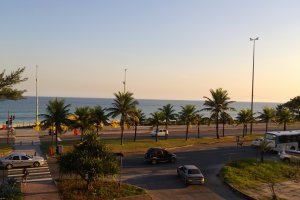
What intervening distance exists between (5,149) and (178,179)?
873 inches

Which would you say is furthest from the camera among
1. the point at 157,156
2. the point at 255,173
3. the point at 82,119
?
the point at 82,119

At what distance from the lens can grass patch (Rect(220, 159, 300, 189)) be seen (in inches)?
1312

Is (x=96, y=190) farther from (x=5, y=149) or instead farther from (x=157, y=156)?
(x=5, y=149)

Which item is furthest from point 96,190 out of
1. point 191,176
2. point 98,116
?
point 98,116

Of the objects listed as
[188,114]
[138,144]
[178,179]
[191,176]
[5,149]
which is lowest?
[178,179]

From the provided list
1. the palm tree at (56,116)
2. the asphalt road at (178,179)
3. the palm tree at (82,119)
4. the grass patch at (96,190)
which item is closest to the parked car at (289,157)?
the asphalt road at (178,179)

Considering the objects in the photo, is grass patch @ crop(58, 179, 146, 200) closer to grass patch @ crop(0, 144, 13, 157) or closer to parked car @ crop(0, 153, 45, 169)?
parked car @ crop(0, 153, 45, 169)

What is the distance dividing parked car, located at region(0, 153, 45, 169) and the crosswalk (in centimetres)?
48

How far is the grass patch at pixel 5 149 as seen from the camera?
43.0 metres

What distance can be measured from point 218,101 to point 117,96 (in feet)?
54.9

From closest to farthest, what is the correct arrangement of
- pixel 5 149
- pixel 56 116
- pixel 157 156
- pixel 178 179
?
pixel 178 179 → pixel 157 156 → pixel 56 116 → pixel 5 149

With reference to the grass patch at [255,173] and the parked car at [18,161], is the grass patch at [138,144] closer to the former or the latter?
the parked car at [18,161]

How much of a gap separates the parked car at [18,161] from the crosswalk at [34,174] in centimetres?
48

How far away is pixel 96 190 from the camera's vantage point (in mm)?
27688
